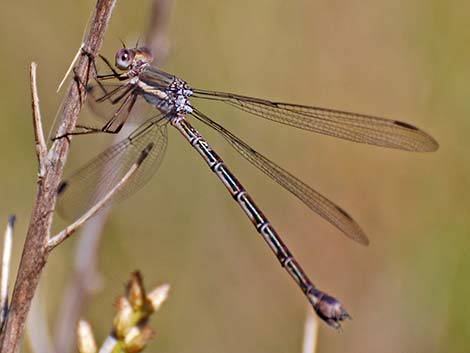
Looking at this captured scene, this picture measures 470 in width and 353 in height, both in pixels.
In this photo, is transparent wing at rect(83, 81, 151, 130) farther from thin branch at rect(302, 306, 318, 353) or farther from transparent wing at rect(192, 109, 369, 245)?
thin branch at rect(302, 306, 318, 353)

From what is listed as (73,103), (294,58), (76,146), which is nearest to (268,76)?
(294,58)

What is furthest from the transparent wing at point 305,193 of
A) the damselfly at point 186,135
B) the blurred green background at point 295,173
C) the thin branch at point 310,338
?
the blurred green background at point 295,173

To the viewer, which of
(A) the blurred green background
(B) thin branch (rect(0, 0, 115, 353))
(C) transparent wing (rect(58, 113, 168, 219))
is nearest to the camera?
(B) thin branch (rect(0, 0, 115, 353))

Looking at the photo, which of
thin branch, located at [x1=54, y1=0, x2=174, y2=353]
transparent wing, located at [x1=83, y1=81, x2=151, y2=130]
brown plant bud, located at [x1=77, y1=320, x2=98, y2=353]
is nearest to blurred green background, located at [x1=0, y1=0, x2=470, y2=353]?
thin branch, located at [x1=54, y1=0, x2=174, y2=353]

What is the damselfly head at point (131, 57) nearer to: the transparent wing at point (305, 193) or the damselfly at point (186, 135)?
the damselfly at point (186, 135)

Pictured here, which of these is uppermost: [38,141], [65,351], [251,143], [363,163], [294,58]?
[294,58]

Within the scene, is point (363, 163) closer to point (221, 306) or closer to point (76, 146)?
point (221, 306)
